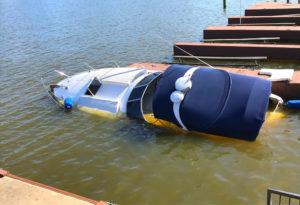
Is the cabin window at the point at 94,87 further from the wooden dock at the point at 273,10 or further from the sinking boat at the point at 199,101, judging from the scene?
the wooden dock at the point at 273,10

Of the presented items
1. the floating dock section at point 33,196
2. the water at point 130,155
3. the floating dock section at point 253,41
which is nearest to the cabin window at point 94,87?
the water at point 130,155

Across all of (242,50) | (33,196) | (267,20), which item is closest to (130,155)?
(33,196)

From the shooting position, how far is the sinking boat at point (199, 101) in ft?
41.4

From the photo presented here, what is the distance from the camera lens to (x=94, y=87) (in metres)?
17.2

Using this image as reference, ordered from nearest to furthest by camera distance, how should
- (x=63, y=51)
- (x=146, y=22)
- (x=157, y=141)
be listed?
(x=157, y=141) < (x=63, y=51) < (x=146, y=22)

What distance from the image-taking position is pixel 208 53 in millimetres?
23016

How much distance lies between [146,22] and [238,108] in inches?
981

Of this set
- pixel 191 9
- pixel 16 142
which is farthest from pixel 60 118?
pixel 191 9

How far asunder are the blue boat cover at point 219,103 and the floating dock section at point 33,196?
A: 5.32m

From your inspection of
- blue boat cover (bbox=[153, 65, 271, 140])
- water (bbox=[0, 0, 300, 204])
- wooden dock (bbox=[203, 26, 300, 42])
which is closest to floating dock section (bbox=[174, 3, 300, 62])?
wooden dock (bbox=[203, 26, 300, 42])

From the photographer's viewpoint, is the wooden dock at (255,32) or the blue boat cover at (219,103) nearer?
the blue boat cover at (219,103)

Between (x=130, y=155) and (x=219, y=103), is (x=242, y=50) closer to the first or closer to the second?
(x=219, y=103)

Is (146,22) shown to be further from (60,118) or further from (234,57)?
(60,118)

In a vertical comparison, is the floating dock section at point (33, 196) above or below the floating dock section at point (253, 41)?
below
